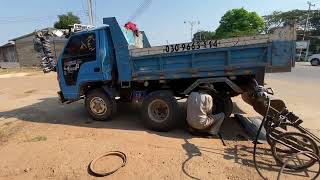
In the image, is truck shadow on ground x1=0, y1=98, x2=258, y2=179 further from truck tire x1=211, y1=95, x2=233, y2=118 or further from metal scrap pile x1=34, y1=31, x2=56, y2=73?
metal scrap pile x1=34, y1=31, x2=56, y2=73

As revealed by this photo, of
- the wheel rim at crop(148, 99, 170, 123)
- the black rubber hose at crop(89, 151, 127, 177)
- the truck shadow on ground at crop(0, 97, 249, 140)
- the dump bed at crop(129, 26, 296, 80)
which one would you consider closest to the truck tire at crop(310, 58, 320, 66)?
the truck shadow on ground at crop(0, 97, 249, 140)

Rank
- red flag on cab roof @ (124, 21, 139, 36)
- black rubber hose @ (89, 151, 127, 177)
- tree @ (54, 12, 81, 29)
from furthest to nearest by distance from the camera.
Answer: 1. tree @ (54, 12, 81, 29)
2. red flag on cab roof @ (124, 21, 139, 36)
3. black rubber hose @ (89, 151, 127, 177)

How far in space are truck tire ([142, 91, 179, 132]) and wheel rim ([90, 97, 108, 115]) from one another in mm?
1263

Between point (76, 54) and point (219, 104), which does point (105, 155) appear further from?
point (76, 54)

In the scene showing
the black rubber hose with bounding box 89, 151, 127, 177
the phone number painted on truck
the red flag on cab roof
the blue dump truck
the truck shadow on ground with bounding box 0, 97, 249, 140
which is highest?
the red flag on cab roof

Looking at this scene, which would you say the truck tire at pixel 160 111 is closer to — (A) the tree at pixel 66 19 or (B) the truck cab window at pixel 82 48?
(B) the truck cab window at pixel 82 48

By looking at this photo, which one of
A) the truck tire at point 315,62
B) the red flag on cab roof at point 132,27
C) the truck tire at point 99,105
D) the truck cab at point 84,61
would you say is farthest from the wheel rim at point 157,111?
the truck tire at point 315,62

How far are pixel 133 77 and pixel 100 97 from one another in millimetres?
1153

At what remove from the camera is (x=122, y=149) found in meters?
5.87

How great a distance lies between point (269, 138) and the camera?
17.2 ft

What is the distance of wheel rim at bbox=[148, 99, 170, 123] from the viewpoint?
711 centimetres

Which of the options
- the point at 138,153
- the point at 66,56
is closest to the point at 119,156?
the point at 138,153

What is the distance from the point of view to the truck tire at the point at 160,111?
22.8 ft

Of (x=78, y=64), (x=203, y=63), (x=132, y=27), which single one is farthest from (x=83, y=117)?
(x=203, y=63)
